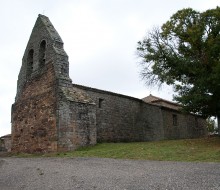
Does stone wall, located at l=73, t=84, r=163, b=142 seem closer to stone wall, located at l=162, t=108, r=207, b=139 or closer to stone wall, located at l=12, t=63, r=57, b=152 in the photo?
stone wall, located at l=162, t=108, r=207, b=139

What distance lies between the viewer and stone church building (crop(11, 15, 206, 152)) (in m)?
18.2

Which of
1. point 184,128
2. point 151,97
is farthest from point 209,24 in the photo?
point 151,97

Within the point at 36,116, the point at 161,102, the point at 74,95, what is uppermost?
the point at 161,102

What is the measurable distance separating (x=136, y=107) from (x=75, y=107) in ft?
29.7

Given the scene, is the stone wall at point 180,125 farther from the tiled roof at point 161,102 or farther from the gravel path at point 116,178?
the gravel path at point 116,178

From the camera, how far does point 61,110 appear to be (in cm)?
1803

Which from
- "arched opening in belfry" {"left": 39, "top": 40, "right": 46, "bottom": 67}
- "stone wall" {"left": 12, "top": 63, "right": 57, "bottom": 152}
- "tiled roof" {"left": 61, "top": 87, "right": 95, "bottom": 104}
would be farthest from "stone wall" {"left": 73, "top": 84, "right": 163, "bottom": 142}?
"arched opening in belfry" {"left": 39, "top": 40, "right": 46, "bottom": 67}

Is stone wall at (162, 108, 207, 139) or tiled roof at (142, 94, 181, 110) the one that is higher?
tiled roof at (142, 94, 181, 110)

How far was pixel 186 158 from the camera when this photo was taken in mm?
12312

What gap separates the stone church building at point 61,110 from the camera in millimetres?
18188

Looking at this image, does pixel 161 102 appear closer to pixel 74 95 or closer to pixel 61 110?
pixel 74 95

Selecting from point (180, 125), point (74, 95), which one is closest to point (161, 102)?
point (180, 125)

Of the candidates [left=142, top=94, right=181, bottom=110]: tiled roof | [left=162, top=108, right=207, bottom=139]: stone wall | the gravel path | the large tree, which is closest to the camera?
the gravel path

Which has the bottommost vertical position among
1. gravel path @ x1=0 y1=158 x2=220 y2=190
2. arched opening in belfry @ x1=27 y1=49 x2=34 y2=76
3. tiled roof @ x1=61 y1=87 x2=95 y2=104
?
gravel path @ x1=0 y1=158 x2=220 y2=190
